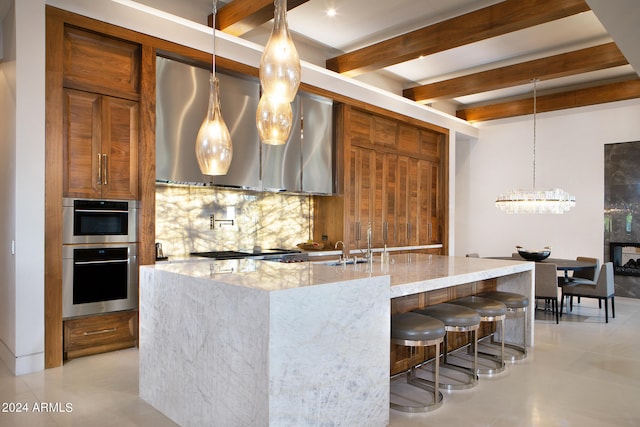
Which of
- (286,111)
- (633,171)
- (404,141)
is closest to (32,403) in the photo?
(286,111)

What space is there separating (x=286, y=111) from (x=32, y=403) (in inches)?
96.7

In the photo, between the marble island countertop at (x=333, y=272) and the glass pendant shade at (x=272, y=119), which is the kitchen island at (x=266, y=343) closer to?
the marble island countertop at (x=333, y=272)

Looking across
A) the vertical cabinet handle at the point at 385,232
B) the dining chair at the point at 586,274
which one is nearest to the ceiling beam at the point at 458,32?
the vertical cabinet handle at the point at 385,232

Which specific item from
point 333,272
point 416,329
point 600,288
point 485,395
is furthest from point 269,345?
point 600,288

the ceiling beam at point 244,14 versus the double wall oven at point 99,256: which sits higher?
the ceiling beam at point 244,14

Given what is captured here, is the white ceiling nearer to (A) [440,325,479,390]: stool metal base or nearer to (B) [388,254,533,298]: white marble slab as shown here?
(B) [388,254,533,298]: white marble slab

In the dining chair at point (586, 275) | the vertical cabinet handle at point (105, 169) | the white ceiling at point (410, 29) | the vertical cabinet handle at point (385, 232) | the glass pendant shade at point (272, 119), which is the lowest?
the dining chair at point (586, 275)

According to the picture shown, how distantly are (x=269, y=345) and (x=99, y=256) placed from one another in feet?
8.03

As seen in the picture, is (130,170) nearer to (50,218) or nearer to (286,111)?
(50,218)

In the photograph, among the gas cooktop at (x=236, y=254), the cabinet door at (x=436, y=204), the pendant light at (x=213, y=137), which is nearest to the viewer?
the pendant light at (x=213, y=137)

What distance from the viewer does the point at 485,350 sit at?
4.11m

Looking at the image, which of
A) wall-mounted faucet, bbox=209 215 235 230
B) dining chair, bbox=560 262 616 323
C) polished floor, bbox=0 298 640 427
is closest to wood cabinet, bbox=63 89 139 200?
wall-mounted faucet, bbox=209 215 235 230

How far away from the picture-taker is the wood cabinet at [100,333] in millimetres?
3711

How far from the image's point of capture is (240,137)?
4.84m
